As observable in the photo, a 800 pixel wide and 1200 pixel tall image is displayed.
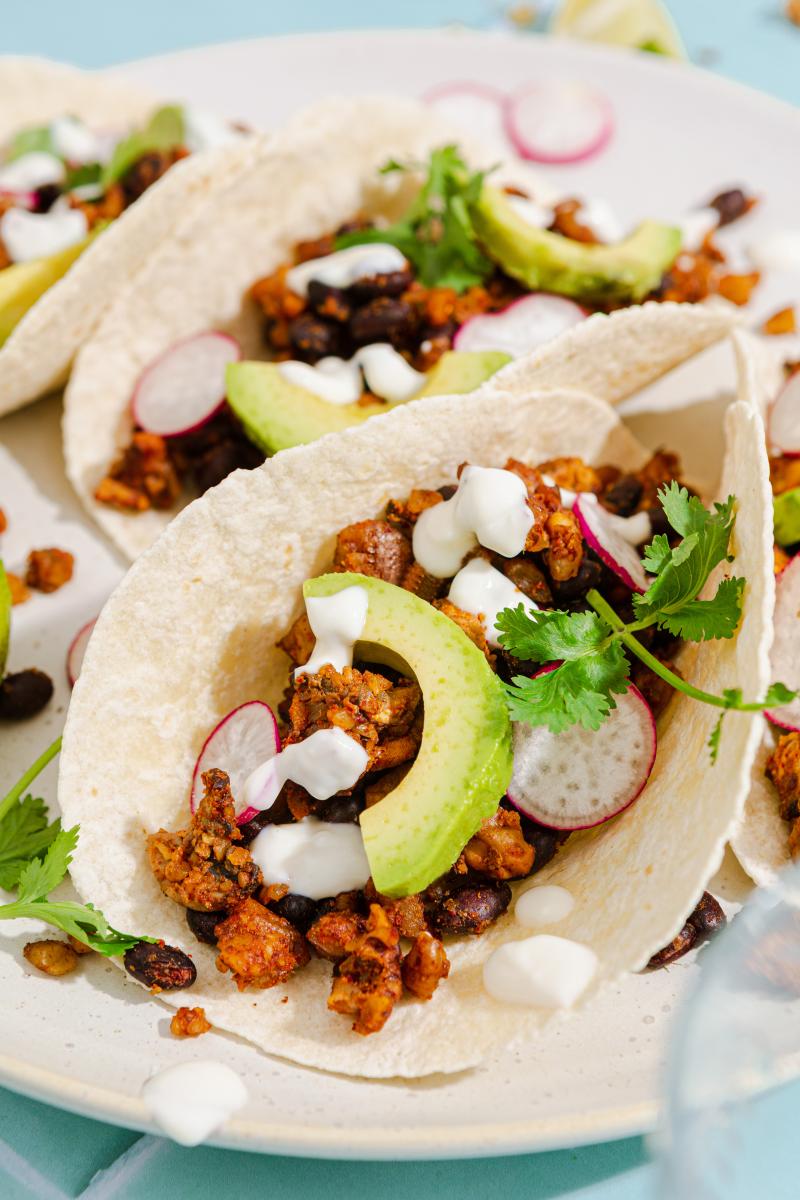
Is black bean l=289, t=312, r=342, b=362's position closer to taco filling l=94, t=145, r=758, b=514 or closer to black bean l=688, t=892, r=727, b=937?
taco filling l=94, t=145, r=758, b=514

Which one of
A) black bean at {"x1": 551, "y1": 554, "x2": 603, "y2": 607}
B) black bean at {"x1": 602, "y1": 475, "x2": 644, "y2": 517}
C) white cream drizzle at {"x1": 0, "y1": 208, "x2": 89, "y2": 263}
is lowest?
black bean at {"x1": 602, "y1": 475, "x2": 644, "y2": 517}

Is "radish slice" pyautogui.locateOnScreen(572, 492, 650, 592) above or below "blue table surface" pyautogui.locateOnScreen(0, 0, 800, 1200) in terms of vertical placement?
above

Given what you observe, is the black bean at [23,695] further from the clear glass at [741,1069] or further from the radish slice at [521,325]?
the clear glass at [741,1069]

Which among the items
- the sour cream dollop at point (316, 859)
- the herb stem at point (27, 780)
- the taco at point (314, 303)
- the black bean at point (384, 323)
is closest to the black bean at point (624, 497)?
the taco at point (314, 303)

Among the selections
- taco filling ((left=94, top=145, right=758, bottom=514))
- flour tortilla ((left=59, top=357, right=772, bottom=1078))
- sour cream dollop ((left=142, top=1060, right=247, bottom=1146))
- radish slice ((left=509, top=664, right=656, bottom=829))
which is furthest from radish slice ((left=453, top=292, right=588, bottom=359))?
sour cream dollop ((left=142, top=1060, right=247, bottom=1146))

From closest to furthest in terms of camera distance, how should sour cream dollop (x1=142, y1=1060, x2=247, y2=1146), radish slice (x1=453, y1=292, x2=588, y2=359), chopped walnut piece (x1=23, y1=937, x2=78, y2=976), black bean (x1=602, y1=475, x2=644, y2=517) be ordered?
sour cream dollop (x1=142, y1=1060, x2=247, y2=1146) < chopped walnut piece (x1=23, y1=937, x2=78, y2=976) < black bean (x1=602, y1=475, x2=644, y2=517) < radish slice (x1=453, y1=292, x2=588, y2=359)

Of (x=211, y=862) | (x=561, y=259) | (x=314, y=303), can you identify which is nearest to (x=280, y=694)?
(x=211, y=862)

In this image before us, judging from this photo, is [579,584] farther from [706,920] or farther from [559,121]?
[559,121]

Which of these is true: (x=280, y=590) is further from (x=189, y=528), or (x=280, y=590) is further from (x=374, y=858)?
(x=374, y=858)
